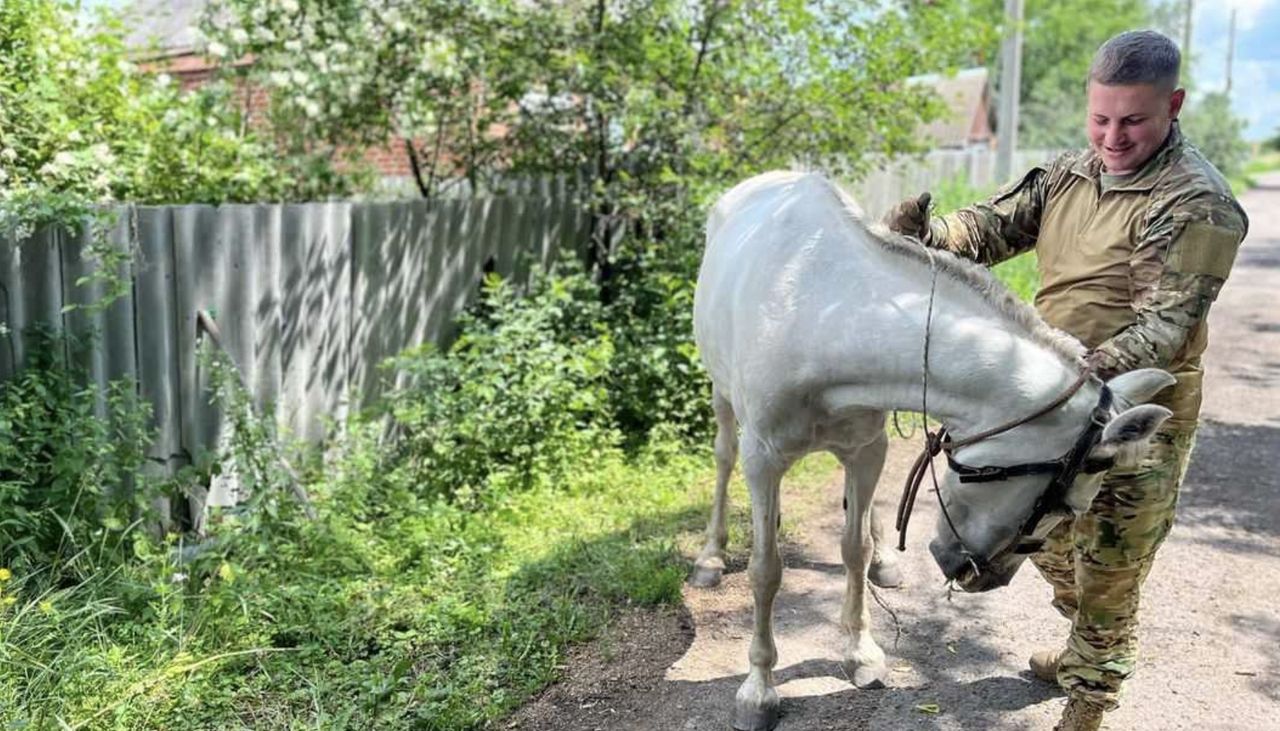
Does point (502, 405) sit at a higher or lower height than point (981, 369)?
lower

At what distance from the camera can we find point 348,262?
19.0ft

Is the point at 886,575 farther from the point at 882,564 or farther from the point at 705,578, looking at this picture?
the point at 705,578

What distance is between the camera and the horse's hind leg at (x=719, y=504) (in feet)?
14.8

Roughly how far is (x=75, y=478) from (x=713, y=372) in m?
2.61

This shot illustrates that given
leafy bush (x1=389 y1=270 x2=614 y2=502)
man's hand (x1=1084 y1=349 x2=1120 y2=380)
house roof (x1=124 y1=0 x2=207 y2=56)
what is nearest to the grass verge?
leafy bush (x1=389 y1=270 x2=614 y2=502)

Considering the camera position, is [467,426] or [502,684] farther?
[467,426]

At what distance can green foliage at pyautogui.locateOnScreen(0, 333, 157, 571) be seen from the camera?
3648 mm

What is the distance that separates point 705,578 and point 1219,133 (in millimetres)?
49747

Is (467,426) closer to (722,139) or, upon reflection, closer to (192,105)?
(192,105)

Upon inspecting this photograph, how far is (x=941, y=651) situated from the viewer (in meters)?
3.86

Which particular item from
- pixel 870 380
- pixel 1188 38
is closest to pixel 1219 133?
pixel 1188 38

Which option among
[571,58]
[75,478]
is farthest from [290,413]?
[571,58]

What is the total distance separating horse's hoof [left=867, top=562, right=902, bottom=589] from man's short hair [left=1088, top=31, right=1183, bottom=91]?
8.17ft

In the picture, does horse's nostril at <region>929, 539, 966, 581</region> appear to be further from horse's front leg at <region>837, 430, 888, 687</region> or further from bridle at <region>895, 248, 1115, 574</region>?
horse's front leg at <region>837, 430, 888, 687</region>
